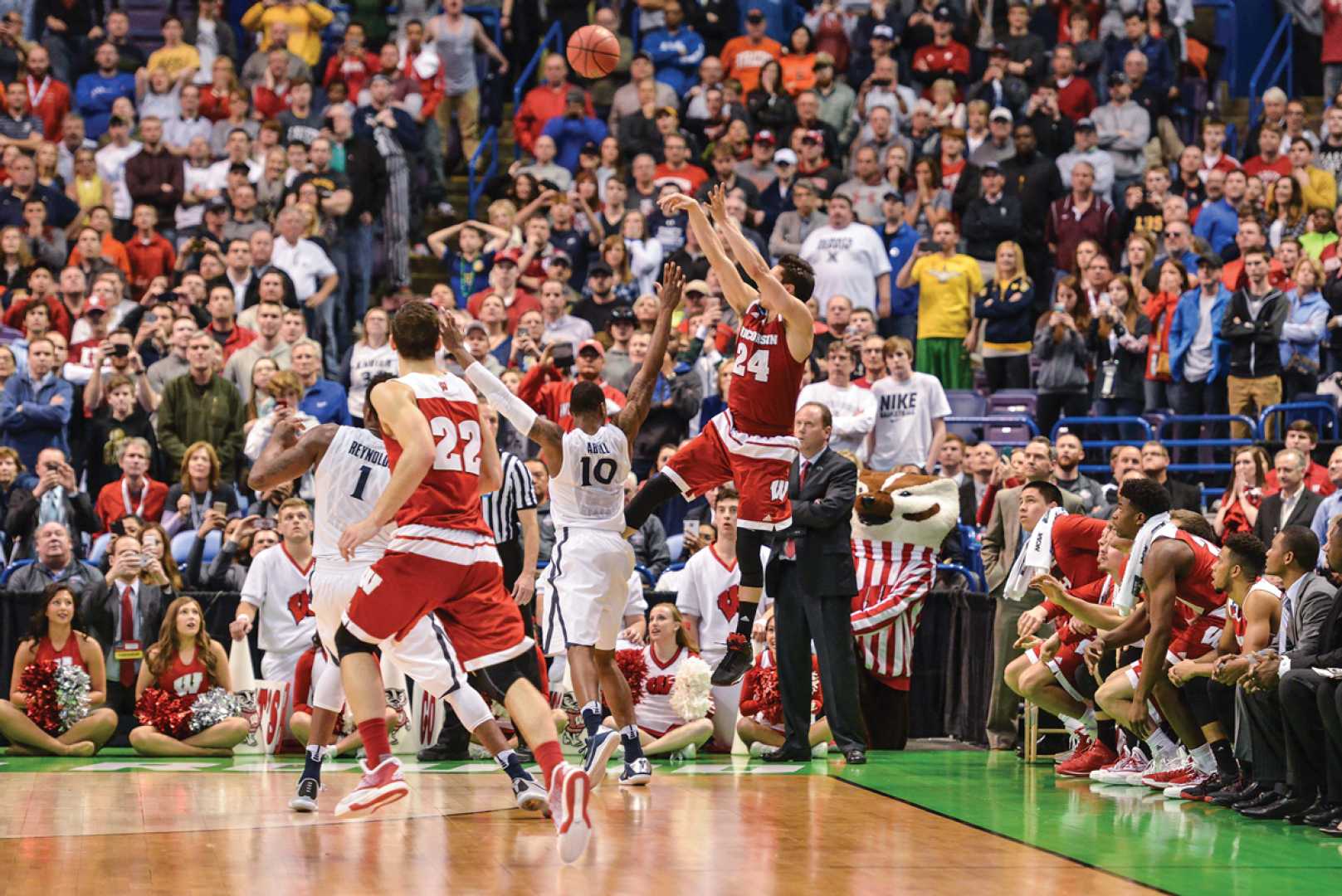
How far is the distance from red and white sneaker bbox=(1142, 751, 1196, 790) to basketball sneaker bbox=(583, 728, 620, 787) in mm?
3570

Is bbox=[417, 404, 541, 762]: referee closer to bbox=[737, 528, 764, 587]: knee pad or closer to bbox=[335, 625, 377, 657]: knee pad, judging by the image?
bbox=[737, 528, 764, 587]: knee pad

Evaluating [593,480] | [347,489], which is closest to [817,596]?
[593,480]

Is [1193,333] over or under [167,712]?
over

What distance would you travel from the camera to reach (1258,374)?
1758 cm

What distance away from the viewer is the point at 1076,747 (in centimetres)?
1286

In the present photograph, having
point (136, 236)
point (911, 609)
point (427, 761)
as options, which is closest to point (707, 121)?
point (136, 236)

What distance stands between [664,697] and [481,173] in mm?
12590

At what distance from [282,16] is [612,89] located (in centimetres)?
422

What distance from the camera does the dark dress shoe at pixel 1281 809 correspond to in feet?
33.4

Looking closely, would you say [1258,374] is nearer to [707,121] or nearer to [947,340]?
[947,340]

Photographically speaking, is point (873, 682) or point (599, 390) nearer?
point (599, 390)

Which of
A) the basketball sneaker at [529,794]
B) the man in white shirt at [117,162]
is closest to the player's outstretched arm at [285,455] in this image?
the basketball sneaker at [529,794]

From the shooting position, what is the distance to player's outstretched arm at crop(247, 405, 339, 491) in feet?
32.2

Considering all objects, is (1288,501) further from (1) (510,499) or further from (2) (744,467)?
(1) (510,499)
